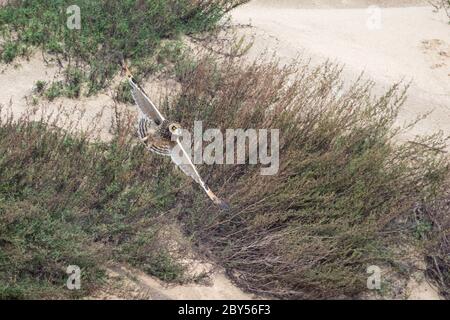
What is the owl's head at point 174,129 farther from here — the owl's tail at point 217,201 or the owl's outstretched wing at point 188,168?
the owl's tail at point 217,201

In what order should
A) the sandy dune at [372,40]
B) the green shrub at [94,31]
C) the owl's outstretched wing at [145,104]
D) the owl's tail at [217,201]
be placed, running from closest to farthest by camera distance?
the owl's tail at [217,201], the owl's outstretched wing at [145,104], the green shrub at [94,31], the sandy dune at [372,40]

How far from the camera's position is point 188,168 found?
6297 millimetres

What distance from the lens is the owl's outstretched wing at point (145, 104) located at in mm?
6625

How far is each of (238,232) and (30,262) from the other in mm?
1774

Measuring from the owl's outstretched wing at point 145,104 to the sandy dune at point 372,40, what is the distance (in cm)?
222

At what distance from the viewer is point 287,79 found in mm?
7617

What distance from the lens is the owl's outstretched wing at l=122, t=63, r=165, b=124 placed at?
261 inches

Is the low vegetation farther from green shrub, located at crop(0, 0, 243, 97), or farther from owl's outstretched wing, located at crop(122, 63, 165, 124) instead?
green shrub, located at crop(0, 0, 243, 97)

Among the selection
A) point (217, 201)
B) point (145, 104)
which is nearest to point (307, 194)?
point (217, 201)

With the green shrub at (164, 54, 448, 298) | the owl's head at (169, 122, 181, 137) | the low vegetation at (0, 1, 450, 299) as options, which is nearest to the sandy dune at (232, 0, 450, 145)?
the green shrub at (164, 54, 448, 298)

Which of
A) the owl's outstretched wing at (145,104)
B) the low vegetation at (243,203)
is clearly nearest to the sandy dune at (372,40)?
the low vegetation at (243,203)

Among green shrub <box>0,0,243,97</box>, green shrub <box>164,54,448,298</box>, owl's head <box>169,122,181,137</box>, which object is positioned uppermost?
green shrub <box>0,0,243,97</box>

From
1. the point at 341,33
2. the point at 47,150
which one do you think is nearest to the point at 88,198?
the point at 47,150
